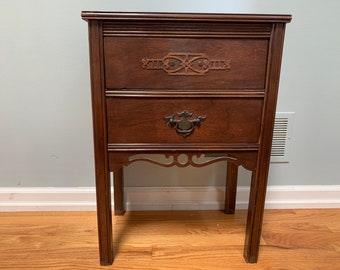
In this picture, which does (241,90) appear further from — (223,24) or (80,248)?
(80,248)

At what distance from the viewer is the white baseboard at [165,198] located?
1.20 m

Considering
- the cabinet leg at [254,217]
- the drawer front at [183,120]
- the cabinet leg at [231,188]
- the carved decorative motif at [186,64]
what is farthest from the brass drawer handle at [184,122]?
the cabinet leg at [231,188]

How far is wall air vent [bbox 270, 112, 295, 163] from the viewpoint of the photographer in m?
1.17

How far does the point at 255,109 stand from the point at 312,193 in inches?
27.0

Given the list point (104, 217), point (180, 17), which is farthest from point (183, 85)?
point (104, 217)

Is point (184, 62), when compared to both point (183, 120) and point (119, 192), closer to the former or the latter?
point (183, 120)

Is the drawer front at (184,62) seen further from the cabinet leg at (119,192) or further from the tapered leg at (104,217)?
the cabinet leg at (119,192)

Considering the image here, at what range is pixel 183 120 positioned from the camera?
0.80 meters

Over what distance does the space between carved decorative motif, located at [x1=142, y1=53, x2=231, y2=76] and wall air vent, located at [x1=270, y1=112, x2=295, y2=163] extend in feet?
1.66

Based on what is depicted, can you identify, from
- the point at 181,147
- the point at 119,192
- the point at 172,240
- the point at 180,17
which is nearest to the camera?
the point at 180,17

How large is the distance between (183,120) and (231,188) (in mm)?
505

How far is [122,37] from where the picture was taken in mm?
743

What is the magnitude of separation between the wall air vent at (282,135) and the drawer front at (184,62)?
437 millimetres

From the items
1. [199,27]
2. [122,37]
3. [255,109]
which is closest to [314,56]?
[255,109]
